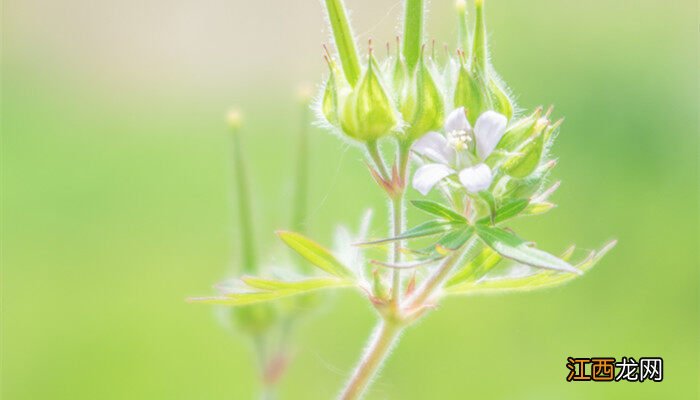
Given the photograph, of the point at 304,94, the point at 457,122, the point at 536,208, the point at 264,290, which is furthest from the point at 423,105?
the point at 304,94

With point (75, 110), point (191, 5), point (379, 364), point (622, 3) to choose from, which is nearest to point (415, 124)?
point (379, 364)

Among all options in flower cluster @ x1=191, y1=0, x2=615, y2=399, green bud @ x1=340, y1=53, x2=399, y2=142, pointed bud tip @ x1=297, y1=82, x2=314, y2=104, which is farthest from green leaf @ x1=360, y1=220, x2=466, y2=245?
pointed bud tip @ x1=297, y1=82, x2=314, y2=104

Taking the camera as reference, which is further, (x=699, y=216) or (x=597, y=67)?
(x=597, y=67)

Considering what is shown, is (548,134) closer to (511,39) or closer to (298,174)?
(298,174)

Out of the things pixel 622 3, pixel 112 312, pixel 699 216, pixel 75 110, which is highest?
pixel 622 3

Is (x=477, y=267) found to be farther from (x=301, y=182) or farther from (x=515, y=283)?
(x=301, y=182)

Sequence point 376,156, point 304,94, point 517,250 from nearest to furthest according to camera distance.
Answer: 1. point 517,250
2. point 376,156
3. point 304,94

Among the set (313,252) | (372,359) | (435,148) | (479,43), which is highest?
(479,43)
